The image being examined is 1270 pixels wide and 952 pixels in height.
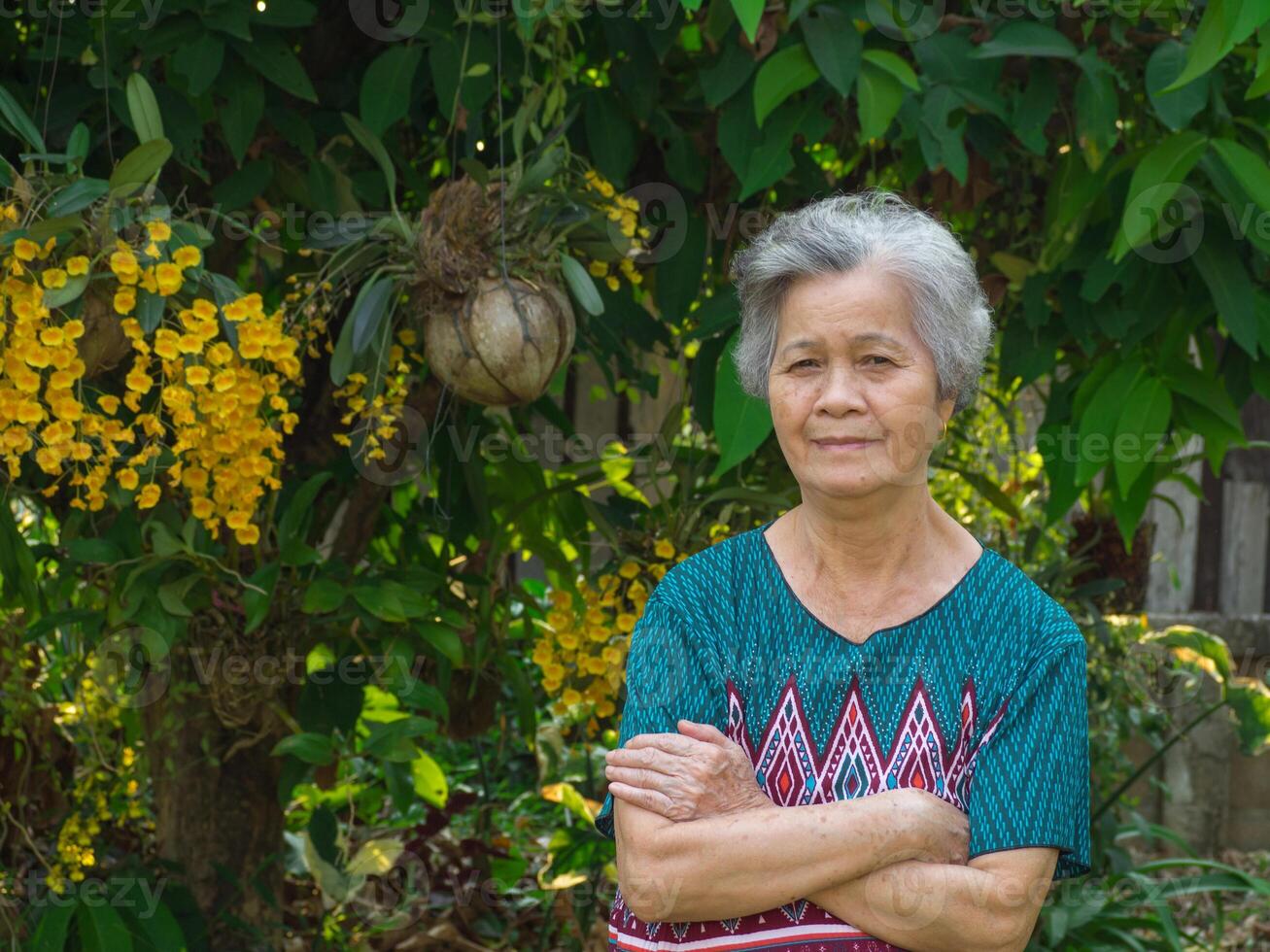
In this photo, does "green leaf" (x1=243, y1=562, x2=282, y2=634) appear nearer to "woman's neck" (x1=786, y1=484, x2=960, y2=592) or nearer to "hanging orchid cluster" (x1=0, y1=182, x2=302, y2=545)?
"hanging orchid cluster" (x1=0, y1=182, x2=302, y2=545)

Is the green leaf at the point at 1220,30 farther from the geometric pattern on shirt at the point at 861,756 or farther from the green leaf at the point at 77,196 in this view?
the green leaf at the point at 77,196

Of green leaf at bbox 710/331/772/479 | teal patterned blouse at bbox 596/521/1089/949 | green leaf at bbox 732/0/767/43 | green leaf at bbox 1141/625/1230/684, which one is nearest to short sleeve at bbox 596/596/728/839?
teal patterned blouse at bbox 596/521/1089/949

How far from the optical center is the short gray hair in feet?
4.59

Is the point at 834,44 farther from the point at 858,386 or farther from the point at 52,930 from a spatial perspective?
the point at 52,930

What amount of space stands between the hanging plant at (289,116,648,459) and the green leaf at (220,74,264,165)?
152mm

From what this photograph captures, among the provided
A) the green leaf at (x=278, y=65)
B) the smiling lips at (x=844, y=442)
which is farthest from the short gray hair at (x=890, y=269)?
the green leaf at (x=278, y=65)

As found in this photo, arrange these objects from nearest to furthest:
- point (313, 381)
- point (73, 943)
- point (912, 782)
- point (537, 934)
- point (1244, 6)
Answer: point (912, 782) < point (1244, 6) < point (73, 943) < point (313, 381) < point (537, 934)

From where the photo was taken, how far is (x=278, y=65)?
199 centimetres

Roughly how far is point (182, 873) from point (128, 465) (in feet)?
3.91

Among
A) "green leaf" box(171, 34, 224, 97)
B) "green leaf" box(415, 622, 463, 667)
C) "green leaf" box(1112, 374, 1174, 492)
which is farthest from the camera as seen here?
"green leaf" box(415, 622, 463, 667)

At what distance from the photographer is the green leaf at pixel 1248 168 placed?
1.79 m

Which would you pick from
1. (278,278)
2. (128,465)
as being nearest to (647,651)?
(128,465)

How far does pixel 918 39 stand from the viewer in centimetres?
194

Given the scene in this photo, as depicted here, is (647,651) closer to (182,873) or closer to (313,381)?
(313,381)
